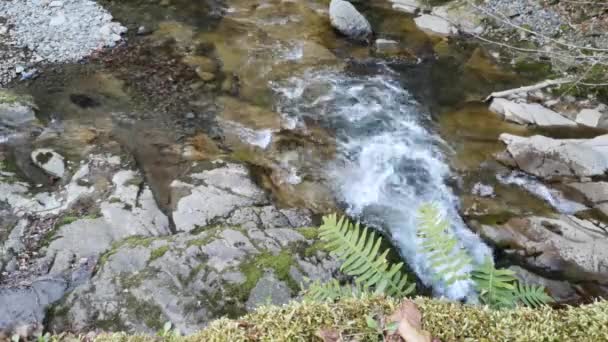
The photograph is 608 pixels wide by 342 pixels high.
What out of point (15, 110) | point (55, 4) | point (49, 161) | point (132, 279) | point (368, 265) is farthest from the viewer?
point (55, 4)

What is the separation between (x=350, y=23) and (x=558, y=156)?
5.86 m

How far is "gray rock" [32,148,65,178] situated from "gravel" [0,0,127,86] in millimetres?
3082

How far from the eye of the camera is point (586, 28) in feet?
35.8

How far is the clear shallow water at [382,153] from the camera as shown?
7074mm

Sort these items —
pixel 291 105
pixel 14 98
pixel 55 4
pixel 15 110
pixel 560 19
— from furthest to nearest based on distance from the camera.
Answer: pixel 55 4, pixel 560 19, pixel 291 105, pixel 14 98, pixel 15 110

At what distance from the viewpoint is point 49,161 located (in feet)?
24.2

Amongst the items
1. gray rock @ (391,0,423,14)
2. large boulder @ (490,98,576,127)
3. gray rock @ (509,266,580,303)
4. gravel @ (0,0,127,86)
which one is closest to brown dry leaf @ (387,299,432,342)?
gray rock @ (509,266,580,303)

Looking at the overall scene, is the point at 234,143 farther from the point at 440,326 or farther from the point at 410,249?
the point at 440,326

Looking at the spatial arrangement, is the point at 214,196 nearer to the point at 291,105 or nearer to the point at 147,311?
the point at 147,311

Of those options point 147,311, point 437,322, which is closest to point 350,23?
point 147,311

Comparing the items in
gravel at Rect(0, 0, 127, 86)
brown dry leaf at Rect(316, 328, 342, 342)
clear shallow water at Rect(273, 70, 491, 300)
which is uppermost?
brown dry leaf at Rect(316, 328, 342, 342)

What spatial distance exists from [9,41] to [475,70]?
10.2 metres

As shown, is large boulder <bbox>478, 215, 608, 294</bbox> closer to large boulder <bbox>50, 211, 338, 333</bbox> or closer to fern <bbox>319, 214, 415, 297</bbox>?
large boulder <bbox>50, 211, 338, 333</bbox>

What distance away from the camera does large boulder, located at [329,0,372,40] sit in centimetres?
1161
